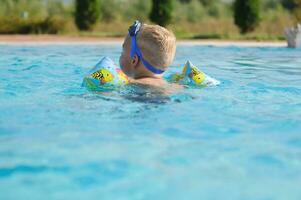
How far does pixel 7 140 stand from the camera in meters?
3.11

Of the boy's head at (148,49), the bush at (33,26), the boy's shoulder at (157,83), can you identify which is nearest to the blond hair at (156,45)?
the boy's head at (148,49)

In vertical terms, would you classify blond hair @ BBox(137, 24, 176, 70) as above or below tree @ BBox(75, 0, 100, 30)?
above

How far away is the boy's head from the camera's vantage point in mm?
4613

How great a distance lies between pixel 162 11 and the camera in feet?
68.8

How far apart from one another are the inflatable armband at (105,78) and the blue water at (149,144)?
5.6 inches

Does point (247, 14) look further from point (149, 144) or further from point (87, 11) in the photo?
point (149, 144)

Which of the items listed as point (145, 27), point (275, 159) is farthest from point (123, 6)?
point (275, 159)

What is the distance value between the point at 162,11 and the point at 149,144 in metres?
18.3

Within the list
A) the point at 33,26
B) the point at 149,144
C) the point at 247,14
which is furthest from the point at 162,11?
the point at 149,144

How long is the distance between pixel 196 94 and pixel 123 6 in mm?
30037

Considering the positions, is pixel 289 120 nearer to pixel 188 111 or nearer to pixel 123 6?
pixel 188 111

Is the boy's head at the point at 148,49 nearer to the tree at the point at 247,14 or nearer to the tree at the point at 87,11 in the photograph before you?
the tree at the point at 247,14

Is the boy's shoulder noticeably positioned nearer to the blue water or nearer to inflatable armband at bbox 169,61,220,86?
the blue water

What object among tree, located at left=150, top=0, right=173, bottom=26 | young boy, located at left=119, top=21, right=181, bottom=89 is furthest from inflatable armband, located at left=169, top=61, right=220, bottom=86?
tree, located at left=150, top=0, right=173, bottom=26
